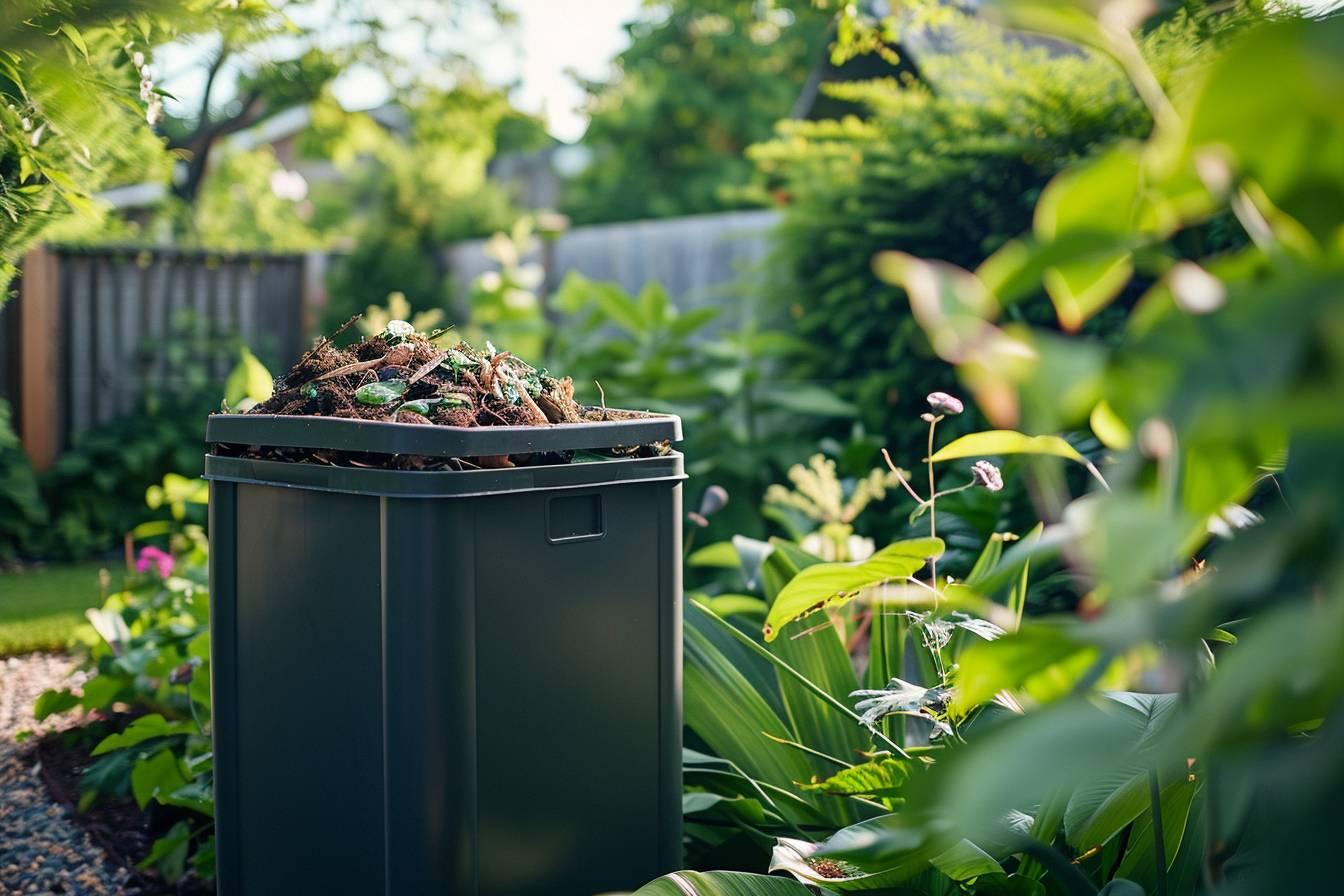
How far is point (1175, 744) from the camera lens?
2.05 ft

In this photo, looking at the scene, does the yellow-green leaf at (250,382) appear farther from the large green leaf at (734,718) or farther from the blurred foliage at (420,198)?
the blurred foliage at (420,198)

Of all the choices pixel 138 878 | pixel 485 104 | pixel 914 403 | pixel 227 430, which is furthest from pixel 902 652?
pixel 485 104

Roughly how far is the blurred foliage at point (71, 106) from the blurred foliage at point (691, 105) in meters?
19.8

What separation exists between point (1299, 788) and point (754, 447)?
397cm

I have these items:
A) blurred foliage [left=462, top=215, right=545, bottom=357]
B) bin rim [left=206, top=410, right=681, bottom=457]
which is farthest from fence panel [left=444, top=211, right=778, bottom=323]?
bin rim [left=206, top=410, right=681, bottom=457]

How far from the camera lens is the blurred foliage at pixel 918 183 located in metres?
3.71

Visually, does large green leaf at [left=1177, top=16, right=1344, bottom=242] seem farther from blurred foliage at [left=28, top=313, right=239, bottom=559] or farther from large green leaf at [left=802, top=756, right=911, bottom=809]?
blurred foliage at [left=28, top=313, right=239, bottom=559]

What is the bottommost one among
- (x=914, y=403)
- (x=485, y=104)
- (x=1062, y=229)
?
(x=914, y=403)

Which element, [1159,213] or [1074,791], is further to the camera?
[1074,791]

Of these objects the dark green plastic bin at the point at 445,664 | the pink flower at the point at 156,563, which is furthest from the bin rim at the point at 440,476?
the pink flower at the point at 156,563

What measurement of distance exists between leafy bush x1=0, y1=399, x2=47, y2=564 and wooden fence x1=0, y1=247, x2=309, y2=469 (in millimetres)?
713

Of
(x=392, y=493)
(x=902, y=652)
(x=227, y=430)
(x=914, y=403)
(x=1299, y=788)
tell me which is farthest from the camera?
(x=914, y=403)

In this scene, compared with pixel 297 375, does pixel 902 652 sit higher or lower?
lower

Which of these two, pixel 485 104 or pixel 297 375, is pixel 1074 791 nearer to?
pixel 297 375
